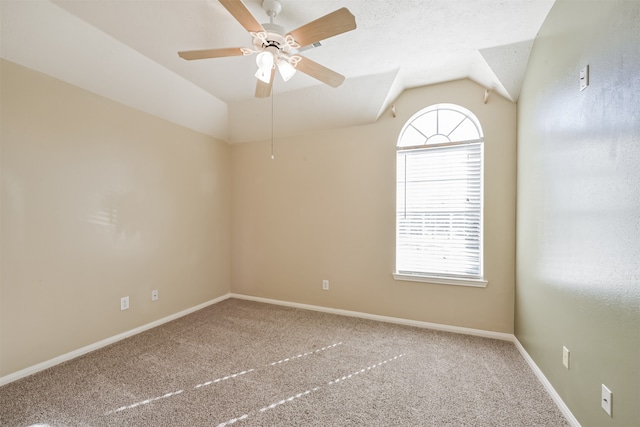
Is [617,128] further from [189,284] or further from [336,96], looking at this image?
[189,284]

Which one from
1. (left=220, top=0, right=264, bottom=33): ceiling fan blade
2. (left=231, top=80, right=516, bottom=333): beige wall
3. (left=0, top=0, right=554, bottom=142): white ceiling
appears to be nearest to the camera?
(left=220, top=0, right=264, bottom=33): ceiling fan blade

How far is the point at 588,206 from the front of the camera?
4.61ft

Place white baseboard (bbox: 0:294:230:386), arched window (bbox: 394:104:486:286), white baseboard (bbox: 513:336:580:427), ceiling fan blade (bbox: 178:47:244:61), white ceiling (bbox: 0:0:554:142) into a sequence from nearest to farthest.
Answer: white baseboard (bbox: 513:336:580:427) → ceiling fan blade (bbox: 178:47:244:61) → white ceiling (bbox: 0:0:554:142) → white baseboard (bbox: 0:294:230:386) → arched window (bbox: 394:104:486:286)

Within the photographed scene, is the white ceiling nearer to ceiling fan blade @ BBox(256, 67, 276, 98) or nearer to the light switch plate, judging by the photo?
ceiling fan blade @ BBox(256, 67, 276, 98)

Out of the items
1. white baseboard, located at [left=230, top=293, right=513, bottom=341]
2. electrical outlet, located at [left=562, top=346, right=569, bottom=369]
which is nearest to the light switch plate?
electrical outlet, located at [left=562, top=346, right=569, bottom=369]

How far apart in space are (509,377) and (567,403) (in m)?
0.43

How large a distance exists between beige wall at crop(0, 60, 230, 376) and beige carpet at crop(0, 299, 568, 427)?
12.9 inches

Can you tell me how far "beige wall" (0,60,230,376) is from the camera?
2.00 meters

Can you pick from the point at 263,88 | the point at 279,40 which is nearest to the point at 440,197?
the point at 263,88

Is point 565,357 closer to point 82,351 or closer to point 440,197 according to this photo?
point 440,197

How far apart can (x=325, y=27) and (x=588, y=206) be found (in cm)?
170

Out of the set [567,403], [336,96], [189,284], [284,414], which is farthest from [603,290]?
[189,284]

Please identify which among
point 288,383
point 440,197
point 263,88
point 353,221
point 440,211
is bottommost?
point 288,383

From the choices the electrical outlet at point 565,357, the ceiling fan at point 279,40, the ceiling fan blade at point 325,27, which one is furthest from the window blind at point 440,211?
the ceiling fan blade at point 325,27
